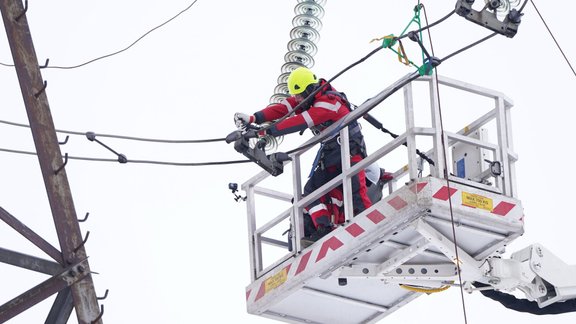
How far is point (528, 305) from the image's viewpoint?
15172 millimetres

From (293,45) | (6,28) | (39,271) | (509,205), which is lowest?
(39,271)

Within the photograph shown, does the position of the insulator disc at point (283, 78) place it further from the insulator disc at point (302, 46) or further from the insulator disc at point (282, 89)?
the insulator disc at point (302, 46)

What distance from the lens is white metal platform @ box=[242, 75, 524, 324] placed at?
13.5 m

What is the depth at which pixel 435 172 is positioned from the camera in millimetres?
13508

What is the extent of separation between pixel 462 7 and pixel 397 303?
13.3 ft

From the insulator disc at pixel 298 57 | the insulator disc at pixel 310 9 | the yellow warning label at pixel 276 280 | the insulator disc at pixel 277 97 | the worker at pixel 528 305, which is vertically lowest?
the worker at pixel 528 305

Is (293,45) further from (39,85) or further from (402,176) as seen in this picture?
(39,85)

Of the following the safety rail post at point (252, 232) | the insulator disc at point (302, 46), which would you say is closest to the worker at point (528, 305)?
the safety rail post at point (252, 232)

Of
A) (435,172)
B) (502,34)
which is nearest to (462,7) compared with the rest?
(502,34)

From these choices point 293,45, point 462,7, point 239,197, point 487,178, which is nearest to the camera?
point 462,7

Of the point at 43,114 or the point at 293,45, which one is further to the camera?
the point at 293,45

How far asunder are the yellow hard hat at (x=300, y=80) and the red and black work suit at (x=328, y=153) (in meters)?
0.35

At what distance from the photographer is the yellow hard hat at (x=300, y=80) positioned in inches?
610

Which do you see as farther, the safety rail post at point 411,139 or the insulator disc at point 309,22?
the insulator disc at point 309,22
